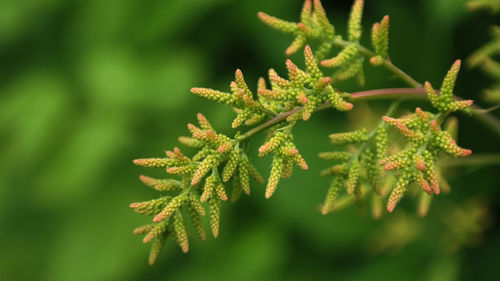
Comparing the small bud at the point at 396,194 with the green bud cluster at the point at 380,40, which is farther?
the green bud cluster at the point at 380,40

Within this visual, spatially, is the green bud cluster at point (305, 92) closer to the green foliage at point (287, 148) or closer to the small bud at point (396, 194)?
the green foliage at point (287, 148)

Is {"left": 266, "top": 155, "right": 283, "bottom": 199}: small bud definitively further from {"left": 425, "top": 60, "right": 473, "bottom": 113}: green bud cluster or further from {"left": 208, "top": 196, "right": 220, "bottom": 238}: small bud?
{"left": 425, "top": 60, "right": 473, "bottom": 113}: green bud cluster

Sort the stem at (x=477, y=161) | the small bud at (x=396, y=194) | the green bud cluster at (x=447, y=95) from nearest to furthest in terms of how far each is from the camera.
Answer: the small bud at (x=396, y=194), the green bud cluster at (x=447, y=95), the stem at (x=477, y=161)

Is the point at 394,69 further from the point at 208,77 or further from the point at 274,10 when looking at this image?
the point at 208,77

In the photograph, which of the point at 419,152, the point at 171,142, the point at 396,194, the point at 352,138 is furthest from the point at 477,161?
the point at 171,142

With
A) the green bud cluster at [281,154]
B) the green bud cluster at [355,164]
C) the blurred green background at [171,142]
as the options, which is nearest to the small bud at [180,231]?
the green bud cluster at [281,154]

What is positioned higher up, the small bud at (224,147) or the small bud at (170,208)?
the small bud at (224,147)

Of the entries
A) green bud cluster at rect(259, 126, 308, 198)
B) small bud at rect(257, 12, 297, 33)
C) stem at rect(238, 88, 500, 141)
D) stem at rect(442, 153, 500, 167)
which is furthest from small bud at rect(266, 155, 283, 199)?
stem at rect(442, 153, 500, 167)

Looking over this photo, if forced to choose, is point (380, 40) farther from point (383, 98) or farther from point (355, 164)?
point (355, 164)
